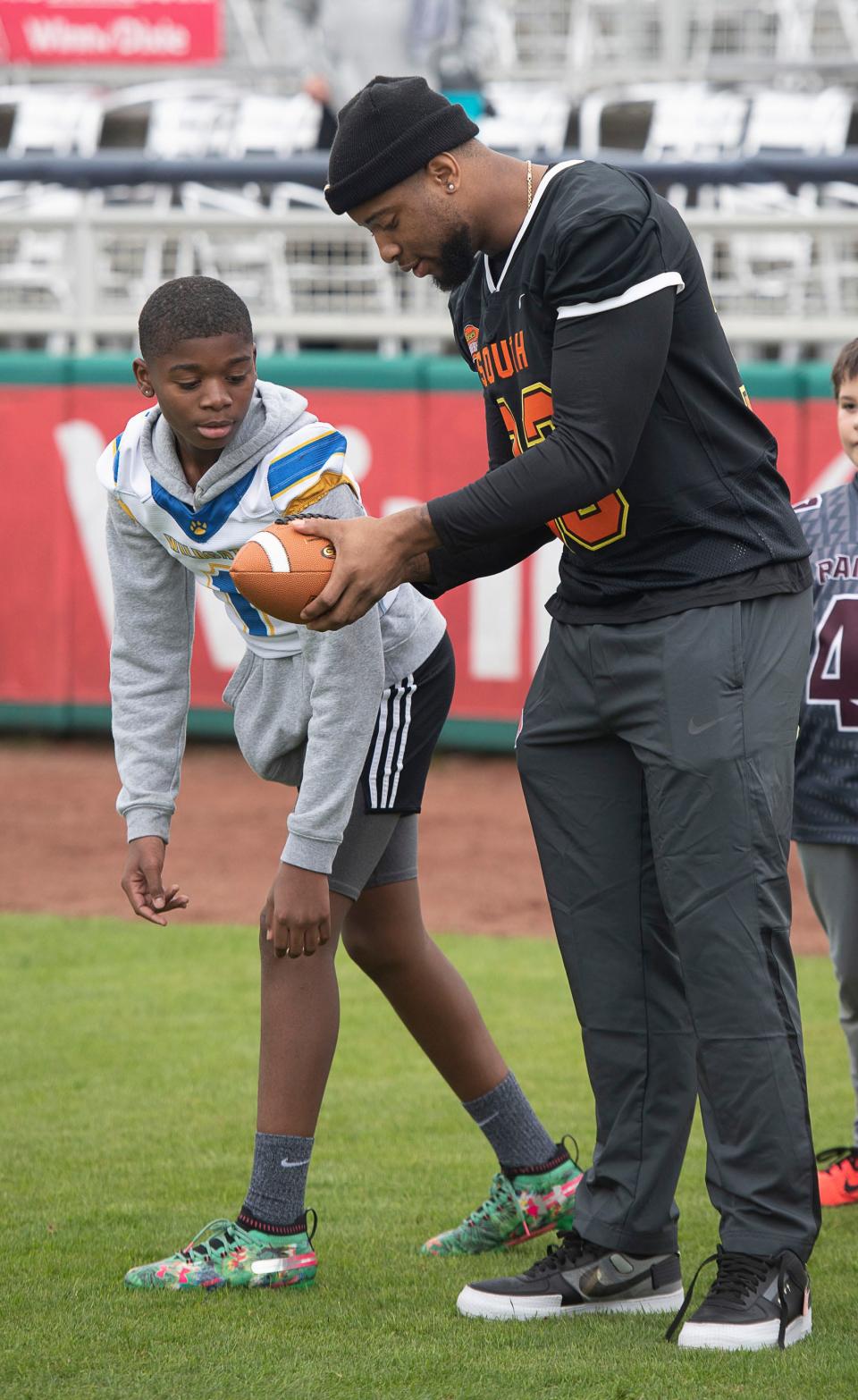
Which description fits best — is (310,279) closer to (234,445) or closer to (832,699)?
(832,699)

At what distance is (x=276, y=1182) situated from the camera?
3447 millimetres

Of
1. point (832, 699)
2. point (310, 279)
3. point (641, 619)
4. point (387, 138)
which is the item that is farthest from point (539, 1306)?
point (310, 279)

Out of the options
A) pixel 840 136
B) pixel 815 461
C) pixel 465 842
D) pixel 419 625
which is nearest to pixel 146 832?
pixel 419 625

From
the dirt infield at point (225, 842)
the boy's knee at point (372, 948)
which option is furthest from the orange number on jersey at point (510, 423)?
the dirt infield at point (225, 842)

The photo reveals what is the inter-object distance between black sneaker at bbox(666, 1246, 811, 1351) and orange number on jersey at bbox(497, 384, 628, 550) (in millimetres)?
1259

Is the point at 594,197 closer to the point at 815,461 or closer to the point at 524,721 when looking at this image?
the point at 524,721

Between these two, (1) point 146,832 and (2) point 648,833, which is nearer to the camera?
(2) point 648,833

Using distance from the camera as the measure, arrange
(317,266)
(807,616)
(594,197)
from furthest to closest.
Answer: (317,266), (807,616), (594,197)

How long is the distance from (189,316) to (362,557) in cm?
79

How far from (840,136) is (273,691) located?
928 cm

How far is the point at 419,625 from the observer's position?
369 centimetres

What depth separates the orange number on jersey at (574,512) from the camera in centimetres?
309

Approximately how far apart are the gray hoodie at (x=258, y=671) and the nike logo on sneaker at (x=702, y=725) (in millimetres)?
629

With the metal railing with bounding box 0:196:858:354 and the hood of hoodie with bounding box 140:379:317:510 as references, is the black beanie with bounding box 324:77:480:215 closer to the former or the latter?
the hood of hoodie with bounding box 140:379:317:510
